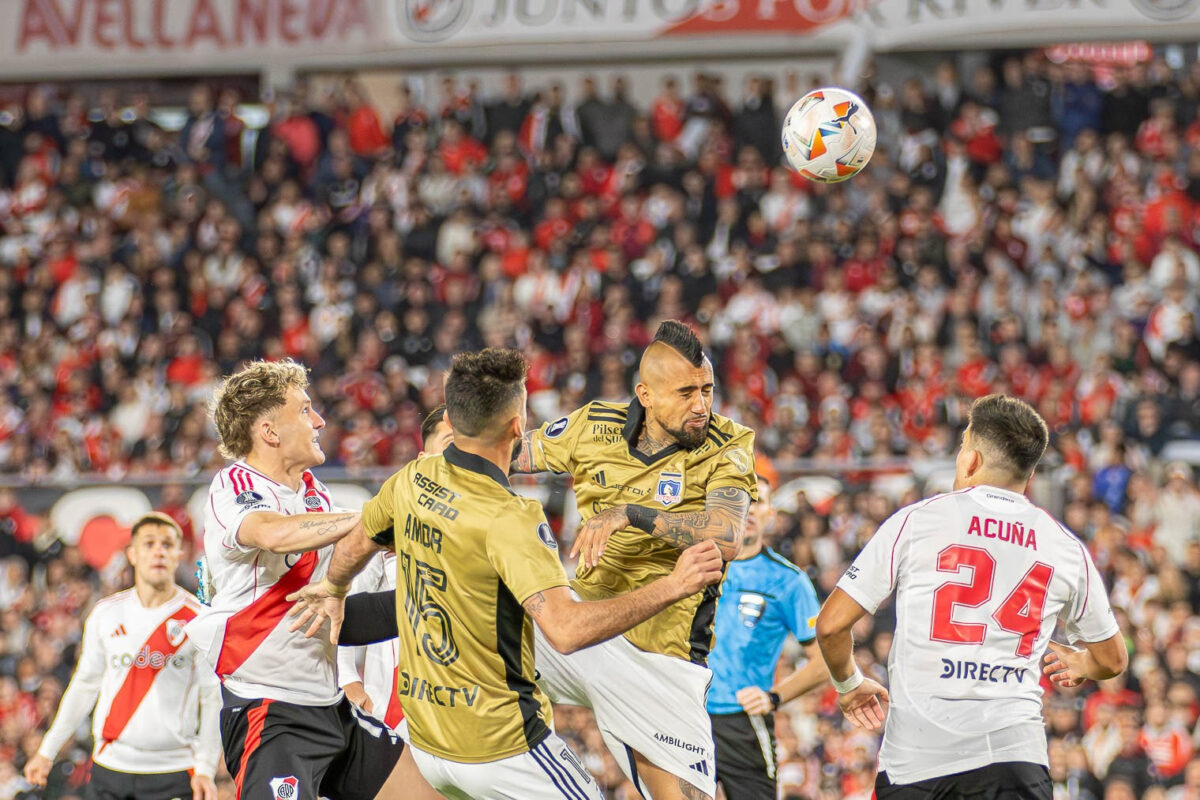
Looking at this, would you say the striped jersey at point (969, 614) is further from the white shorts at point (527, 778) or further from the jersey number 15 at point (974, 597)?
the white shorts at point (527, 778)

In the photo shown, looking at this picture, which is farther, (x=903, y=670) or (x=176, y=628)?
(x=176, y=628)

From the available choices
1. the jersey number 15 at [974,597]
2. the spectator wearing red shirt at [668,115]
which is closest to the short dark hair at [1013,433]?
the jersey number 15 at [974,597]

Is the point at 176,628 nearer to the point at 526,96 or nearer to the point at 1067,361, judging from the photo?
the point at 1067,361

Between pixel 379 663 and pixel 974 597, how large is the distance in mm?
3600

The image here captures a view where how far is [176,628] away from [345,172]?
13.9 meters

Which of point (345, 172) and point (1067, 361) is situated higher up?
point (345, 172)

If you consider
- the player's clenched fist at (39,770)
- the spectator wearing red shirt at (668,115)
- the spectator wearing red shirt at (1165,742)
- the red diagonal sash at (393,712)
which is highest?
the spectator wearing red shirt at (668,115)

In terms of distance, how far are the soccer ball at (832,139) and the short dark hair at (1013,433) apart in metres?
3.49

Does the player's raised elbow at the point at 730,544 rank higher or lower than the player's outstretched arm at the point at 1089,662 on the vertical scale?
higher

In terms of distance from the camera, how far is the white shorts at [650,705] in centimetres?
680

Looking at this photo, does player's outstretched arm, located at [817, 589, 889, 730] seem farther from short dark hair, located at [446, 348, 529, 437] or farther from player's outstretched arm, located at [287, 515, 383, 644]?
player's outstretched arm, located at [287, 515, 383, 644]

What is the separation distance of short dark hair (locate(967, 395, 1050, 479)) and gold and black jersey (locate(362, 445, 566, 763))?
6.28 feet

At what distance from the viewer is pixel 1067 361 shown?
55.9 ft

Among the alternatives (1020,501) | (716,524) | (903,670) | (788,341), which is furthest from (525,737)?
(788,341)
